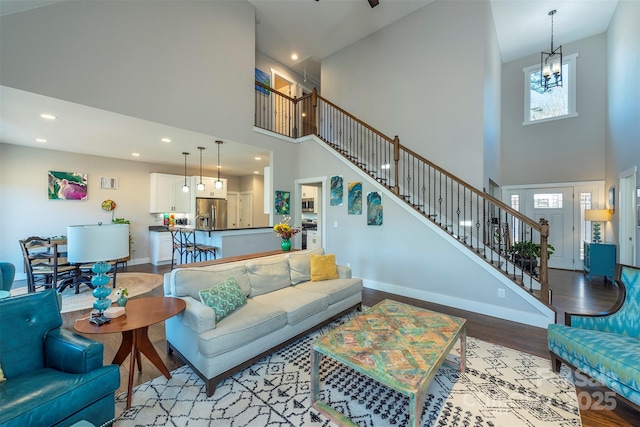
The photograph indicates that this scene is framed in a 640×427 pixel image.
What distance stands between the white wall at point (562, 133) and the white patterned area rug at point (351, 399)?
6174 millimetres

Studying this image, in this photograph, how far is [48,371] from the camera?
1.63 meters

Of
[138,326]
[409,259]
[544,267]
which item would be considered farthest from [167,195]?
[544,267]

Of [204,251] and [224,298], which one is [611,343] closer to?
[224,298]

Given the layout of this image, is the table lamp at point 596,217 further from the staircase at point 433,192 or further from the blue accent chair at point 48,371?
the blue accent chair at point 48,371

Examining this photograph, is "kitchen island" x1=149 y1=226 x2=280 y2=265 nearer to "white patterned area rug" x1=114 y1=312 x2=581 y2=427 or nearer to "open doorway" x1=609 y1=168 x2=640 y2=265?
"white patterned area rug" x1=114 y1=312 x2=581 y2=427

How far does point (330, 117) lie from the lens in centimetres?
687

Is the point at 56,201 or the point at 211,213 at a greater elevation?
the point at 56,201

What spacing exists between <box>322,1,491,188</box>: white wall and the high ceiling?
46 cm

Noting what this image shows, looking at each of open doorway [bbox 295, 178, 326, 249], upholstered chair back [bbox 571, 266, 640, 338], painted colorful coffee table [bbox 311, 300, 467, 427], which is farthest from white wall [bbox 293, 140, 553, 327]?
painted colorful coffee table [bbox 311, 300, 467, 427]

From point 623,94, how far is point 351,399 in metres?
6.94

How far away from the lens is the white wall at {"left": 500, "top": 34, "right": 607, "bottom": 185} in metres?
6.04

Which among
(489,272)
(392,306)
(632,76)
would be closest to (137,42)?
(392,306)

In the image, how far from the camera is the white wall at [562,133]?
19.8 ft

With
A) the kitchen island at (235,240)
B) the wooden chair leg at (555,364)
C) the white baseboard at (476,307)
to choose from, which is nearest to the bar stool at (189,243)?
the kitchen island at (235,240)
